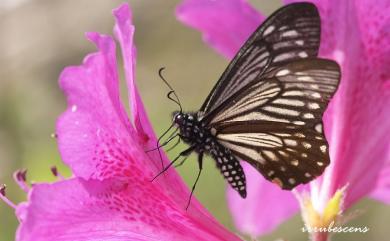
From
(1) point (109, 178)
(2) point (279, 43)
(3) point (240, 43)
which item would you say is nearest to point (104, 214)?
(1) point (109, 178)

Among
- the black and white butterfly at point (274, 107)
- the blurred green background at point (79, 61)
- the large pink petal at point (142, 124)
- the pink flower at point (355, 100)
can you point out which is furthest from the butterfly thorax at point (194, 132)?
the blurred green background at point (79, 61)

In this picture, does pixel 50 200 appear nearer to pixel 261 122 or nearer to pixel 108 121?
pixel 108 121

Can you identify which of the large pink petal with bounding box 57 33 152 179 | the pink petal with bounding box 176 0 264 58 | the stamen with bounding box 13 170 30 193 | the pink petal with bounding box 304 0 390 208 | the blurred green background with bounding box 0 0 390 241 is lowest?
the stamen with bounding box 13 170 30 193

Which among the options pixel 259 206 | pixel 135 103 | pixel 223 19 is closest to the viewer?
pixel 135 103

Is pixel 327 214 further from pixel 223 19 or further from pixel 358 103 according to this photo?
pixel 223 19

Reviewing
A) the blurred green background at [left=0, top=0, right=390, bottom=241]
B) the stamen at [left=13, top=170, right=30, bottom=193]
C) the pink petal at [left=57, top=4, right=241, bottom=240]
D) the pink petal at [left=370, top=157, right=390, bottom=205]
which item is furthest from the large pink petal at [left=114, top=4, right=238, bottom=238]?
the blurred green background at [left=0, top=0, right=390, bottom=241]

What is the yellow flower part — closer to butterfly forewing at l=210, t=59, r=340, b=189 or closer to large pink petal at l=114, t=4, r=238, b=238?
butterfly forewing at l=210, t=59, r=340, b=189
